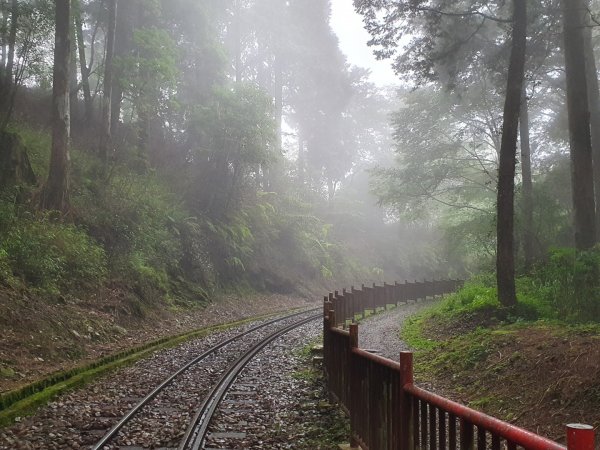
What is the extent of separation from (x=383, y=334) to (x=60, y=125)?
37.6 feet

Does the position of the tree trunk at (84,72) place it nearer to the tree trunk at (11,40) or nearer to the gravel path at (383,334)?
the tree trunk at (11,40)

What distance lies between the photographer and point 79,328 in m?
11.2

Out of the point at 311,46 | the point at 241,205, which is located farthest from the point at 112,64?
the point at 311,46

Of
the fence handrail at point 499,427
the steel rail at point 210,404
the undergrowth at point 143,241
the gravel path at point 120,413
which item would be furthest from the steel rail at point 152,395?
the fence handrail at point 499,427

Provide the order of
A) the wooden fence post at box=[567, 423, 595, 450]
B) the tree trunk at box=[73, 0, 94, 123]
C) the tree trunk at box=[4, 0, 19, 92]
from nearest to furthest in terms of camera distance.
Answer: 1. the wooden fence post at box=[567, 423, 595, 450]
2. the tree trunk at box=[4, 0, 19, 92]
3. the tree trunk at box=[73, 0, 94, 123]

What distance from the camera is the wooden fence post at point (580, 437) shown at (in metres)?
1.71

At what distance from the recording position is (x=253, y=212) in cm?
2917

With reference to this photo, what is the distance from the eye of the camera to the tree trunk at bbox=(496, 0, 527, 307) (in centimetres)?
1125

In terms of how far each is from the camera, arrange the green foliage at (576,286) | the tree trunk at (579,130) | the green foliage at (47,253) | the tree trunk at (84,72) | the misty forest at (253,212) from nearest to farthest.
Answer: the misty forest at (253,212)
the green foliage at (576,286)
the green foliage at (47,253)
the tree trunk at (579,130)
the tree trunk at (84,72)

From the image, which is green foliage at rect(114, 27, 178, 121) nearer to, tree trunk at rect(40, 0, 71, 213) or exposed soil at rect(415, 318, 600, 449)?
tree trunk at rect(40, 0, 71, 213)

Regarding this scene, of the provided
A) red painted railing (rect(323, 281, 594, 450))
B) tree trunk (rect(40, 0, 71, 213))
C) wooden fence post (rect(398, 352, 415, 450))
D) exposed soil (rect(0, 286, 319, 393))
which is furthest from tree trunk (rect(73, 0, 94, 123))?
wooden fence post (rect(398, 352, 415, 450))

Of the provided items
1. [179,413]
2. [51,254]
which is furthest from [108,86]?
[179,413]

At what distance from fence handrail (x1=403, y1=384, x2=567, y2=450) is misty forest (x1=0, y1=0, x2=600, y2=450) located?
283 cm

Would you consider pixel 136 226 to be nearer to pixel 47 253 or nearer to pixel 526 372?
pixel 47 253
